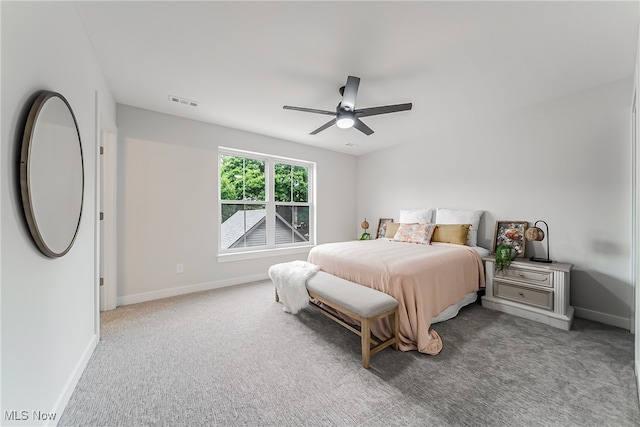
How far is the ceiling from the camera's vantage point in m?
1.59

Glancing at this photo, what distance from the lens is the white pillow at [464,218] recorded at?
131 inches

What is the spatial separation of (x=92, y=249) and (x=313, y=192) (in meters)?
3.40

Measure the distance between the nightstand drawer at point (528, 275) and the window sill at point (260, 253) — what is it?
2978 millimetres

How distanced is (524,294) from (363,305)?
2.01m

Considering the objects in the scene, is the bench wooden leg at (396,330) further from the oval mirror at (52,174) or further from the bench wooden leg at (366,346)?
the oval mirror at (52,174)

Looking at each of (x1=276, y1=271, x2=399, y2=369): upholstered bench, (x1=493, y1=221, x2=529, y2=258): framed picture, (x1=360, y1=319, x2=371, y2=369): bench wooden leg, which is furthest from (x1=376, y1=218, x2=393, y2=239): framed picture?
(x1=360, y1=319, x2=371, y2=369): bench wooden leg

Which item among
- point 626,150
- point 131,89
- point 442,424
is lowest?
point 442,424

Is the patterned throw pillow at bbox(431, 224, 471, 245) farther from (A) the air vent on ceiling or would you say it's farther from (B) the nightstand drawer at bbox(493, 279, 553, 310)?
(A) the air vent on ceiling

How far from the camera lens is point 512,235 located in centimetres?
302

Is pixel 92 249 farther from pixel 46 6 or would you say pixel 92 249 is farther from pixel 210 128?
pixel 210 128

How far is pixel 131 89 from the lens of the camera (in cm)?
258

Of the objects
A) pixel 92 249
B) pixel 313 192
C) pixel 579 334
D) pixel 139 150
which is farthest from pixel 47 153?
pixel 579 334

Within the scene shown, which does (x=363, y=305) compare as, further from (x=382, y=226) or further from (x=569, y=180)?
(x=382, y=226)

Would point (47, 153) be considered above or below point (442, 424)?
above
